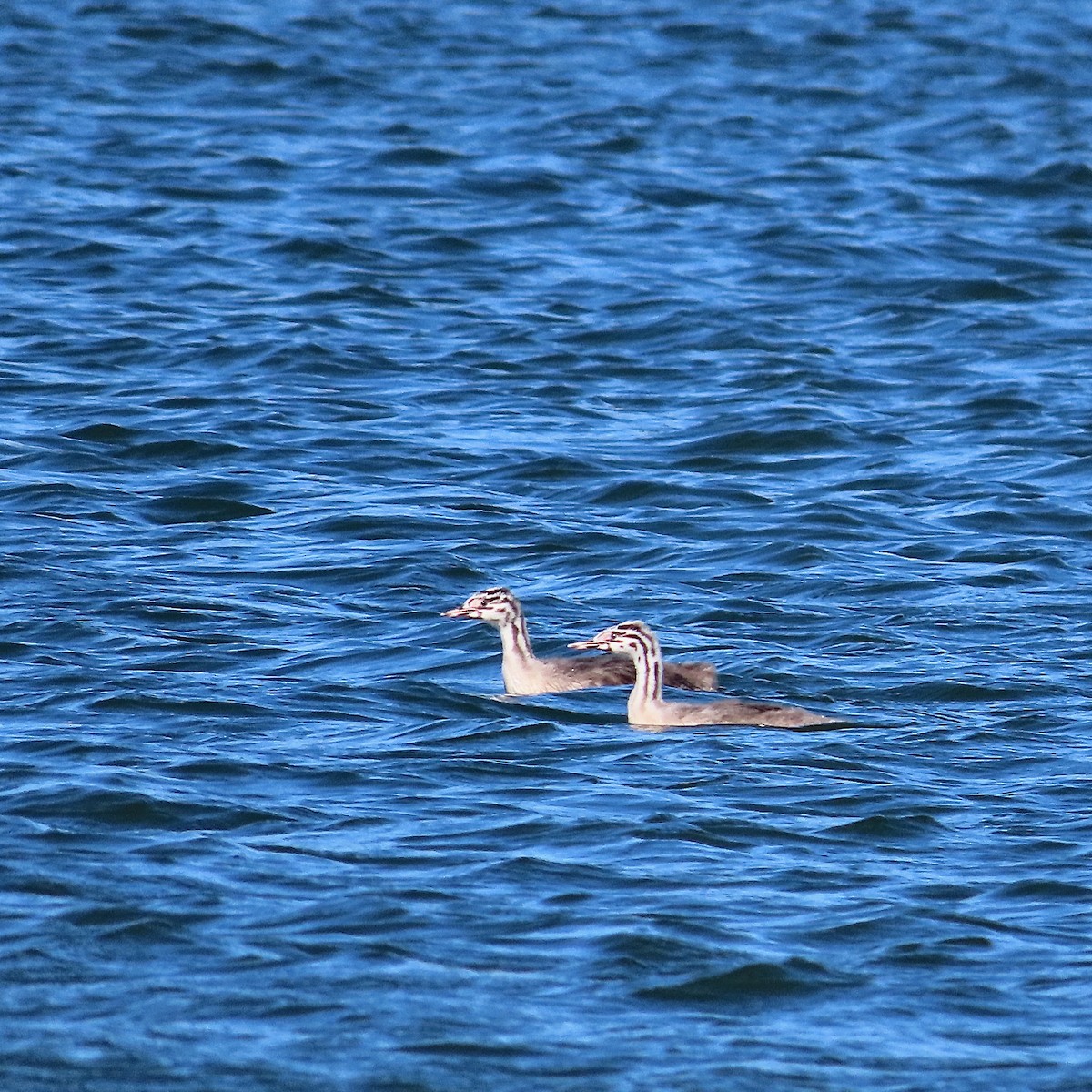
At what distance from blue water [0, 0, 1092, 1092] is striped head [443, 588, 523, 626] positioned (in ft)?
1.51

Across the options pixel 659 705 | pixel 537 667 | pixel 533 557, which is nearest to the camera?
pixel 659 705

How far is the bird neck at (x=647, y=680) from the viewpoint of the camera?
1416 centimetres

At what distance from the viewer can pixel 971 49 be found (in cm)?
3803

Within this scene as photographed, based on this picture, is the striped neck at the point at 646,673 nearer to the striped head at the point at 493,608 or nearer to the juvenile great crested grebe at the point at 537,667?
the juvenile great crested grebe at the point at 537,667

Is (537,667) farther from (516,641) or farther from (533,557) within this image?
(533,557)

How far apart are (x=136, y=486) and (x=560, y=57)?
20.1 m

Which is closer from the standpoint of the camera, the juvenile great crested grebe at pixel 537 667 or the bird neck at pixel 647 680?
the bird neck at pixel 647 680

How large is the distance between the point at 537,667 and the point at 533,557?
2.63m

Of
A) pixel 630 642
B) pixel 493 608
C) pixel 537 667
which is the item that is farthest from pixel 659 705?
pixel 493 608

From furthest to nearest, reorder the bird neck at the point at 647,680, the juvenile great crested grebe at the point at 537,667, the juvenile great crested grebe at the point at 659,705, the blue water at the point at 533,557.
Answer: the juvenile great crested grebe at the point at 537,667
the bird neck at the point at 647,680
the juvenile great crested grebe at the point at 659,705
the blue water at the point at 533,557

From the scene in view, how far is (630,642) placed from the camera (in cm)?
1429

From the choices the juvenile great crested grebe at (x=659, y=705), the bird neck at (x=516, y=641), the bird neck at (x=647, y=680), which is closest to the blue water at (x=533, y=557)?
the juvenile great crested grebe at (x=659, y=705)

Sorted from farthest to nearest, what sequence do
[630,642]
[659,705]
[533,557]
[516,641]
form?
[533,557] < [516,641] < [630,642] < [659,705]

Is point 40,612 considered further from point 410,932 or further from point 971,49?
point 971,49
